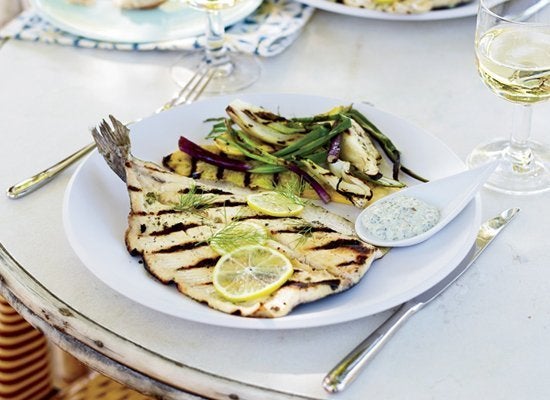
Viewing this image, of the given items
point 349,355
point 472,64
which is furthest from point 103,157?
point 472,64

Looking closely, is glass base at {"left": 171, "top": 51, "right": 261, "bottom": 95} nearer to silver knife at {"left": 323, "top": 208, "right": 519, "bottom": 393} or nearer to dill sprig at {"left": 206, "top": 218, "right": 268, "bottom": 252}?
dill sprig at {"left": 206, "top": 218, "right": 268, "bottom": 252}

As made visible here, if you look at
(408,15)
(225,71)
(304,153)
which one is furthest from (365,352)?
(408,15)

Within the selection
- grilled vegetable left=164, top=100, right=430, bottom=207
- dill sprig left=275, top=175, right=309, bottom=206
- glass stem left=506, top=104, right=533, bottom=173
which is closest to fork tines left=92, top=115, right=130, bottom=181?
grilled vegetable left=164, top=100, right=430, bottom=207

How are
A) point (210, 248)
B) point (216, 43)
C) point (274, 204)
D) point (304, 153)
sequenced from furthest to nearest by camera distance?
point (216, 43)
point (304, 153)
point (274, 204)
point (210, 248)

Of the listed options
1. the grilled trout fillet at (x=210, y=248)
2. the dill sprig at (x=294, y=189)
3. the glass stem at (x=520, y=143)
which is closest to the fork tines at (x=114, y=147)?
the grilled trout fillet at (x=210, y=248)

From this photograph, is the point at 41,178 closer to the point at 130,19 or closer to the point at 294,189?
the point at 294,189

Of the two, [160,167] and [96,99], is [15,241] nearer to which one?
[160,167]
